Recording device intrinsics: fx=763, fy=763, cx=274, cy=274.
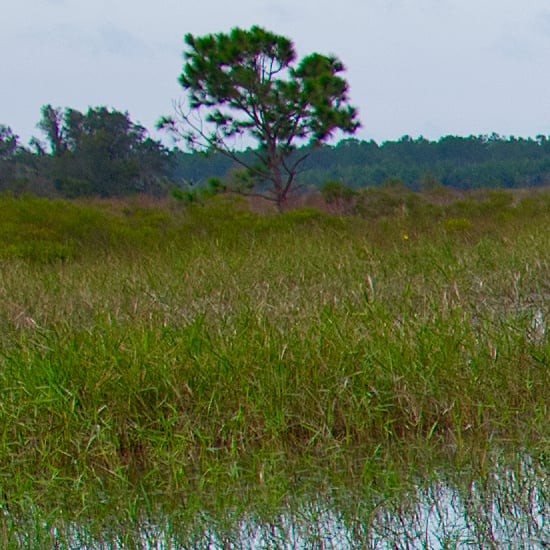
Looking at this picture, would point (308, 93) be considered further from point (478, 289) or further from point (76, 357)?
point (76, 357)

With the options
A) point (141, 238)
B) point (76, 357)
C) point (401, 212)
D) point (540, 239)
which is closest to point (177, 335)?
point (76, 357)

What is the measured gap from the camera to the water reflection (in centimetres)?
261

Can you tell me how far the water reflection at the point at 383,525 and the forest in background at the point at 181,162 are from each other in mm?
13157

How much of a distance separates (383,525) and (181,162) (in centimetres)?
4381

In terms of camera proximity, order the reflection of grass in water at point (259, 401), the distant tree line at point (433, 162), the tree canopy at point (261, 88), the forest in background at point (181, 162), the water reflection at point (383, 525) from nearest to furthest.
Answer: the water reflection at point (383, 525) < the reflection of grass in water at point (259, 401) < the tree canopy at point (261, 88) < the forest in background at point (181, 162) < the distant tree line at point (433, 162)

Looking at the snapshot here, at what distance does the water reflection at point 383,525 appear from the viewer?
103 inches

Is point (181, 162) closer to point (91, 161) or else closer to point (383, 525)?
point (91, 161)

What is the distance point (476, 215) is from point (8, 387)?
1337 centimetres

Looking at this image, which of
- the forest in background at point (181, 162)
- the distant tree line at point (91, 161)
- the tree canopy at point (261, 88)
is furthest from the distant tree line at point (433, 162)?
the tree canopy at point (261, 88)

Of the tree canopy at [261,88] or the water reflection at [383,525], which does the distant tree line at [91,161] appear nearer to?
the tree canopy at [261,88]

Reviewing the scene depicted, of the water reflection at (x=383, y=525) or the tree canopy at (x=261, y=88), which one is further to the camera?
the tree canopy at (x=261, y=88)

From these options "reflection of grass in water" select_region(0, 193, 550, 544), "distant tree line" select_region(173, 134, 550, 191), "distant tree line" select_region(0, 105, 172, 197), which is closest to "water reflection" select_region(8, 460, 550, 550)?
"reflection of grass in water" select_region(0, 193, 550, 544)

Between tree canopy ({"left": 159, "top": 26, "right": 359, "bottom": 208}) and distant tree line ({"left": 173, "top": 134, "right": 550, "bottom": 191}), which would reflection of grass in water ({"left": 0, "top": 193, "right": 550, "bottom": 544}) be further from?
distant tree line ({"left": 173, "top": 134, "right": 550, "bottom": 191})

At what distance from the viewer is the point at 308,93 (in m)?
15.4
